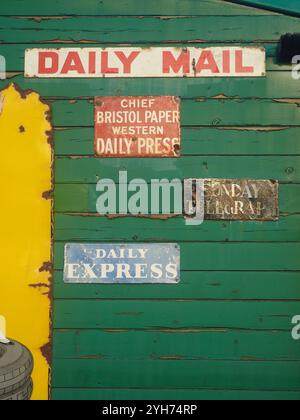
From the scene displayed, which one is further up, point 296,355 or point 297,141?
point 297,141

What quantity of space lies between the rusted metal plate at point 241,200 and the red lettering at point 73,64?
120 cm

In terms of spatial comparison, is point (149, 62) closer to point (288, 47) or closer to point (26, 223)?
point (288, 47)

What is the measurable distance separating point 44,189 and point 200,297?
52.0 inches

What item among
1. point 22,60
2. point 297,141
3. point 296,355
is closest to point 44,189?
point 22,60

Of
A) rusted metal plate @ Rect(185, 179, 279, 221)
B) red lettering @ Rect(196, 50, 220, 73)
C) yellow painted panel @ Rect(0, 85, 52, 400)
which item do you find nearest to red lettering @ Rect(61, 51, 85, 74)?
yellow painted panel @ Rect(0, 85, 52, 400)

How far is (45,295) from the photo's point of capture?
2.91m

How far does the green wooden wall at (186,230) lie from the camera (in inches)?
113

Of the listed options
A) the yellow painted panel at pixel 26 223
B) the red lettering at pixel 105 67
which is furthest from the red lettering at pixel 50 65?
the red lettering at pixel 105 67

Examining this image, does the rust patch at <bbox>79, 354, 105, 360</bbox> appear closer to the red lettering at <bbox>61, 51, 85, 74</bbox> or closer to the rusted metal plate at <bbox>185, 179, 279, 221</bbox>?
the rusted metal plate at <bbox>185, 179, 279, 221</bbox>

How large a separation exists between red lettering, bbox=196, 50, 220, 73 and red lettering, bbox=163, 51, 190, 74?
9 cm

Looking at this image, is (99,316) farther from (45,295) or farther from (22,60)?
(22,60)

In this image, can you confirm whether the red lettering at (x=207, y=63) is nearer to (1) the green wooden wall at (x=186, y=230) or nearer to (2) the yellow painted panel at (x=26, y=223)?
(1) the green wooden wall at (x=186, y=230)
